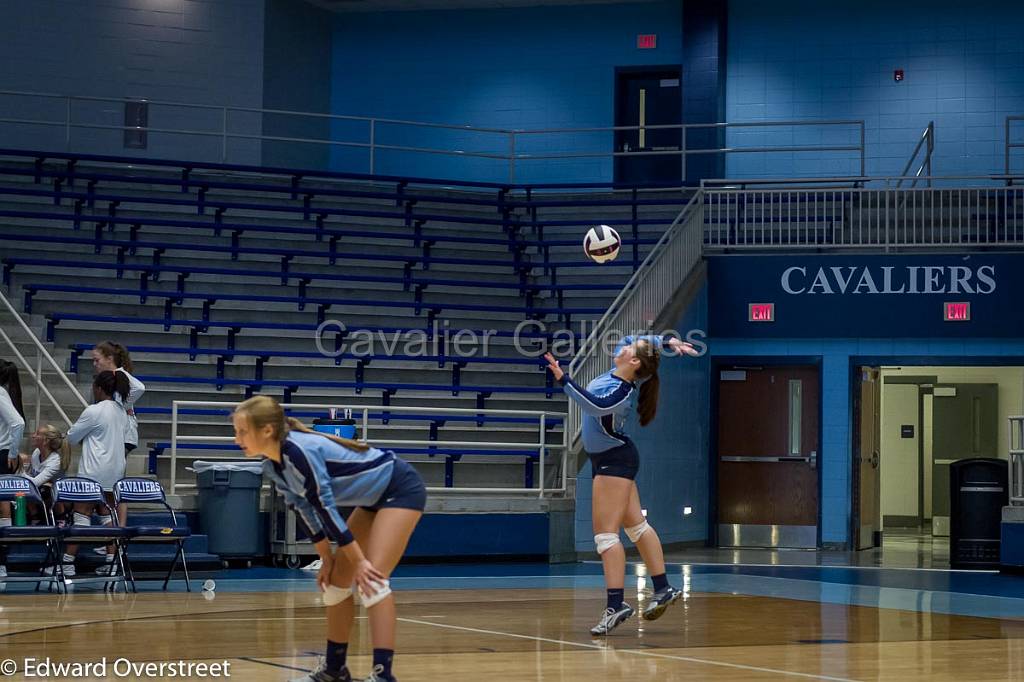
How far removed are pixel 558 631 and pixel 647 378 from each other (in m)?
1.69

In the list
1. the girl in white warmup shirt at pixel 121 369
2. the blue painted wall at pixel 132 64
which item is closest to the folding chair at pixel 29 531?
the girl in white warmup shirt at pixel 121 369

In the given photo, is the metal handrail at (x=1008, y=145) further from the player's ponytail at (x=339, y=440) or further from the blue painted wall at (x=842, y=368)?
the player's ponytail at (x=339, y=440)

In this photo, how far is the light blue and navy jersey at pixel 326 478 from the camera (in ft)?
18.6

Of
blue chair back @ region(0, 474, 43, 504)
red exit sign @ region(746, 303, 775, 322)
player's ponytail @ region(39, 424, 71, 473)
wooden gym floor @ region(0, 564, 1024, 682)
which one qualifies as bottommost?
wooden gym floor @ region(0, 564, 1024, 682)

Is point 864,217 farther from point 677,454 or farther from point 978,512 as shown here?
point 978,512

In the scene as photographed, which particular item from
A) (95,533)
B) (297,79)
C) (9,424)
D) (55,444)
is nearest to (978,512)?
(95,533)

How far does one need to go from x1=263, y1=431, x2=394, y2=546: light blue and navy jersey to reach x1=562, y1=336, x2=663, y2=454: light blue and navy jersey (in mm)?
2613

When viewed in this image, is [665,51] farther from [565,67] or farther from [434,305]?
[434,305]

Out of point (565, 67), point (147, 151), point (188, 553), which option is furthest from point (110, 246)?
point (565, 67)

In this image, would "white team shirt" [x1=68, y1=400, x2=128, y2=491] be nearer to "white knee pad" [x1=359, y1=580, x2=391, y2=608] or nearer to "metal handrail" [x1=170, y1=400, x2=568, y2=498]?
"metal handrail" [x1=170, y1=400, x2=568, y2=498]

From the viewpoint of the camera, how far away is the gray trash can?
44.4 ft

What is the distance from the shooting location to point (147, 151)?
21719 millimetres

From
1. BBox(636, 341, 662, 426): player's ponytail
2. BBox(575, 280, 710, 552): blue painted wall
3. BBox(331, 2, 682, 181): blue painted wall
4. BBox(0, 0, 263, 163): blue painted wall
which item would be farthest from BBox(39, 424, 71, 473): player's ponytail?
BBox(331, 2, 682, 181): blue painted wall

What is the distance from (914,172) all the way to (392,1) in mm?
9023
